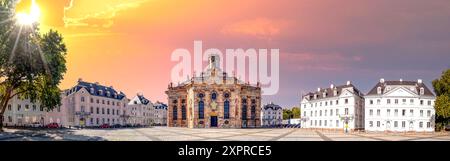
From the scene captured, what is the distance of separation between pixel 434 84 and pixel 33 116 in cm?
7302

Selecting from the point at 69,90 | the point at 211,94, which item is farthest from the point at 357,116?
the point at 69,90

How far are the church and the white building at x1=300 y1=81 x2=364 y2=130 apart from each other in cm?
1206

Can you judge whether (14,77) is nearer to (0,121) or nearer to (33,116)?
(0,121)

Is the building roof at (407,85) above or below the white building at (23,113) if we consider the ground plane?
above

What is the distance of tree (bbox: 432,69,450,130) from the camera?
162 ft

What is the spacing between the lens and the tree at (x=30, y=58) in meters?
29.9

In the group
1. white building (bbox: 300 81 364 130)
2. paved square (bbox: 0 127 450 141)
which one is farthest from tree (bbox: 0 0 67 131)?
white building (bbox: 300 81 364 130)

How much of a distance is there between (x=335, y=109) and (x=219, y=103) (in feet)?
76.3

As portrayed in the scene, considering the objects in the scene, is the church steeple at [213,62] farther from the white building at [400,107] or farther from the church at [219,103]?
the white building at [400,107]

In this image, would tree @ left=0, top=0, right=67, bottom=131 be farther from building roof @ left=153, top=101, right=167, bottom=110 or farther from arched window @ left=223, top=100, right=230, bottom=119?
building roof @ left=153, top=101, right=167, bottom=110

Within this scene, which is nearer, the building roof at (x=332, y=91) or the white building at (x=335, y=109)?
the white building at (x=335, y=109)

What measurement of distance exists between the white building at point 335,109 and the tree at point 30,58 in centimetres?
4641

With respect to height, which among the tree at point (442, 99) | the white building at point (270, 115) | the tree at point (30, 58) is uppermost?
the tree at point (30, 58)

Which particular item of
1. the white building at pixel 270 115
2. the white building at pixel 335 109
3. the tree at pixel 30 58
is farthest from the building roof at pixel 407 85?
the white building at pixel 270 115
